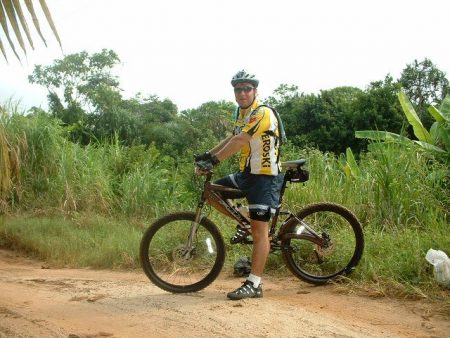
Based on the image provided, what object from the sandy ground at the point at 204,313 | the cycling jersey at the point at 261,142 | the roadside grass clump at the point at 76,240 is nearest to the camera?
the sandy ground at the point at 204,313

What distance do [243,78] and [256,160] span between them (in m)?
0.75

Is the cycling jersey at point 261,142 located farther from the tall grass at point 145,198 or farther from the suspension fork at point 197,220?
the tall grass at point 145,198

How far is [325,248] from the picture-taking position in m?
5.54

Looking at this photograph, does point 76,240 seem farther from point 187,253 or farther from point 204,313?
point 204,313

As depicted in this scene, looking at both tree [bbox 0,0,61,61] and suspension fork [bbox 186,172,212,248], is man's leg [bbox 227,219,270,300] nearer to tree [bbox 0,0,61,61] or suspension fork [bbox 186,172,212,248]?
suspension fork [bbox 186,172,212,248]

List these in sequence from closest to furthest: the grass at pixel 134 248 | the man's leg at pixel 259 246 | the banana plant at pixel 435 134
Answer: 1. the man's leg at pixel 259 246
2. the grass at pixel 134 248
3. the banana plant at pixel 435 134

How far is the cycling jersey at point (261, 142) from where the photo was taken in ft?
15.9

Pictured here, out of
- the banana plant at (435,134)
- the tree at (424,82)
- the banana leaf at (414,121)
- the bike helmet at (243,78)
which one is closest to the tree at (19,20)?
the bike helmet at (243,78)

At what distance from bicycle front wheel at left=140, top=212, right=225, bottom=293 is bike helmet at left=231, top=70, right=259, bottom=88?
4.30 feet

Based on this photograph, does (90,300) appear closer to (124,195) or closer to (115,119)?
(124,195)

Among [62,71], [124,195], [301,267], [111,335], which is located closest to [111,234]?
[124,195]

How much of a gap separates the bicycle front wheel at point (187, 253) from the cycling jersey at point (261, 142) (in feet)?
2.45

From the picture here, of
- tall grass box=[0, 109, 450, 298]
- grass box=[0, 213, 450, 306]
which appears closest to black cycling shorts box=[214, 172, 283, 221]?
tall grass box=[0, 109, 450, 298]

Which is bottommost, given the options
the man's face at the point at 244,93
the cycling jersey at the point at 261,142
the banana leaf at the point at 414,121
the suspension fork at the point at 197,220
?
the suspension fork at the point at 197,220
